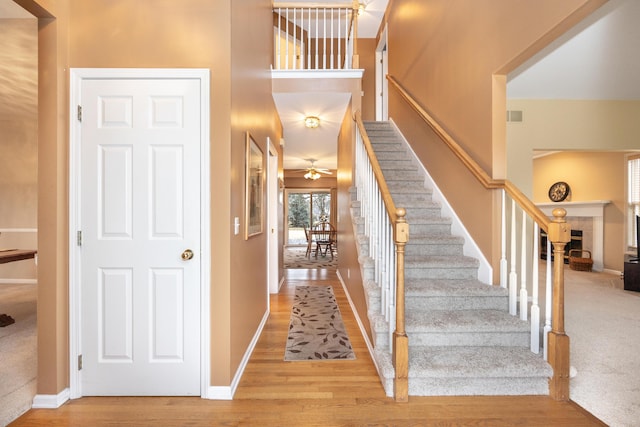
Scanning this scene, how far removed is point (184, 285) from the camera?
1997 mm

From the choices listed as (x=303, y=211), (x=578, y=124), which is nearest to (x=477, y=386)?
(x=578, y=124)

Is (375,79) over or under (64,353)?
over

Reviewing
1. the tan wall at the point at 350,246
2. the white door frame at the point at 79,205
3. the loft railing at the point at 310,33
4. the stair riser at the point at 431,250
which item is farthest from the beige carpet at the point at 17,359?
the loft railing at the point at 310,33

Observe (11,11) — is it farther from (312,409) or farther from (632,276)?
(632,276)

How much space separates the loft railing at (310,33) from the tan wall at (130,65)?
196 centimetres

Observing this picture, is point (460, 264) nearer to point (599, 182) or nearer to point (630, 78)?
point (630, 78)

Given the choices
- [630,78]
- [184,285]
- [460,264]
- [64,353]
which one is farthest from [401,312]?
[630,78]

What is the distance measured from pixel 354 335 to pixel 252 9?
335 centimetres

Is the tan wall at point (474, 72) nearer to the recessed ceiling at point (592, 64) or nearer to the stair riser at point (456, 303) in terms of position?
the recessed ceiling at point (592, 64)

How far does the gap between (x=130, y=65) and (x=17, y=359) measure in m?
2.53

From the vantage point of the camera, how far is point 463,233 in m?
2.94

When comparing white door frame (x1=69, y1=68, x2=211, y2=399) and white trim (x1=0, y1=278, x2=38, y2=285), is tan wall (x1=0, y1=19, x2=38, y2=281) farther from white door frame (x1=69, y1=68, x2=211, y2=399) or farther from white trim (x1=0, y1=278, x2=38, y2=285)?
white door frame (x1=69, y1=68, x2=211, y2=399)

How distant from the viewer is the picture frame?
97.2 inches

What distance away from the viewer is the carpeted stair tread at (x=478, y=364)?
1.93m
